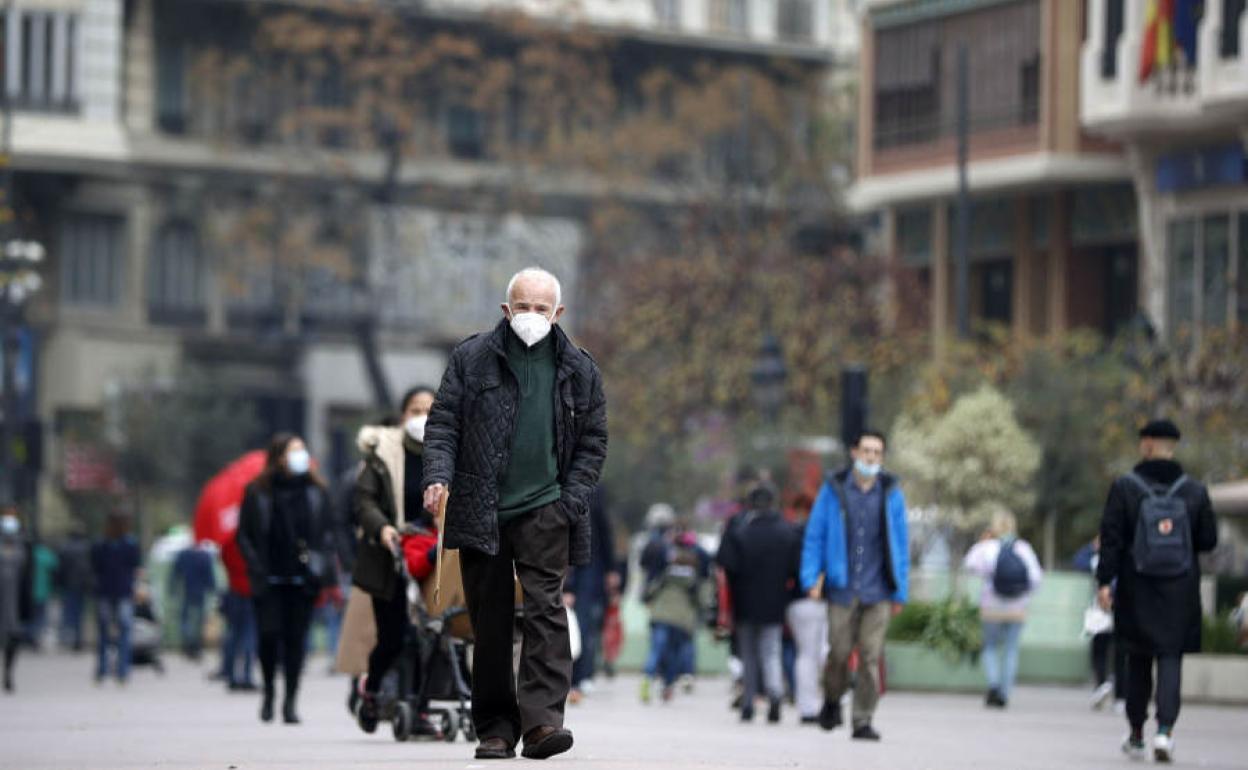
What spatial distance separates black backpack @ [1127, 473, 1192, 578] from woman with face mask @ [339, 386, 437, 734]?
11.7ft

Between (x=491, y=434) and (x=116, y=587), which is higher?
(x=491, y=434)

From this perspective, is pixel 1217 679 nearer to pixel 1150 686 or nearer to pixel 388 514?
pixel 1150 686

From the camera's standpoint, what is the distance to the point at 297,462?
18.9m

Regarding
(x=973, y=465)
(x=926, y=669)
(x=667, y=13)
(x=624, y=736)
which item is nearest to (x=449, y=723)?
(x=624, y=736)

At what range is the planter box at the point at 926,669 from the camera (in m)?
29.0

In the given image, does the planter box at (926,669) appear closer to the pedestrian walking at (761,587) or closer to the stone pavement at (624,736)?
the stone pavement at (624,736)

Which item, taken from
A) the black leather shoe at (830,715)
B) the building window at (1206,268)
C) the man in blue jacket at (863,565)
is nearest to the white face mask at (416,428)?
the man in blue jacket at (863,565)

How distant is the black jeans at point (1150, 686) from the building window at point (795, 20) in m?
52.1

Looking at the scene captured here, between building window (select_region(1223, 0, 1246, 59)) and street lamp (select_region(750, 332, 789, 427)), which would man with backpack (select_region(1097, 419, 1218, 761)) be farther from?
building window (select_region(1223, 0, 1246, 59))

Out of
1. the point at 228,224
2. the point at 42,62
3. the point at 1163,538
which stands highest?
the point at 42,62

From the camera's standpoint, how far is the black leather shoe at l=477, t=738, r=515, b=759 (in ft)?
41.3

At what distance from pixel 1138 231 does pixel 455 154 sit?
20321mm

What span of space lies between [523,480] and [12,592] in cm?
1459

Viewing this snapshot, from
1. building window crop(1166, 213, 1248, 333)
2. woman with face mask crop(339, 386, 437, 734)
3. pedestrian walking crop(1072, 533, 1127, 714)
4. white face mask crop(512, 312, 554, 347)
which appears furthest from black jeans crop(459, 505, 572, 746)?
building window crop(1166, 213, 1248, 333)
